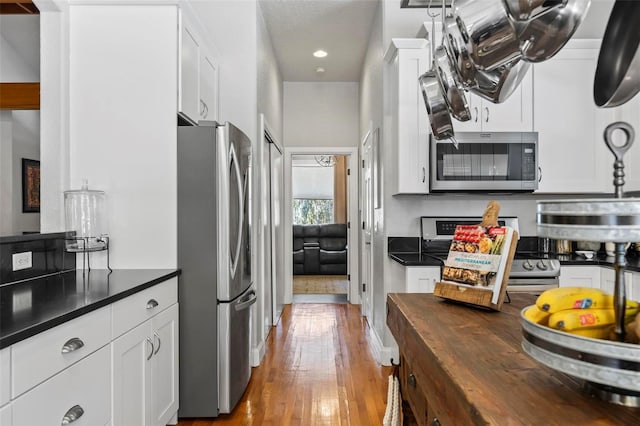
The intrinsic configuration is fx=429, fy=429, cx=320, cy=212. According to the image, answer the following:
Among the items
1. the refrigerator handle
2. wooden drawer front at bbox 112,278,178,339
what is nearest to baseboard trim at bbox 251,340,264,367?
the refrigerator handle

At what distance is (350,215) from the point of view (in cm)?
580

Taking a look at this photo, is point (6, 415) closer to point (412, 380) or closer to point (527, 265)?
point (412, 380)

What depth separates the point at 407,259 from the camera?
296 cm

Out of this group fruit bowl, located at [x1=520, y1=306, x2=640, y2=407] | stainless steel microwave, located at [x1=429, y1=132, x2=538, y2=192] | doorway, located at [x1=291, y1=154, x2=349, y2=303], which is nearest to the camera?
fruit bowl, located at [x1=520, y1=306, x2=640, y2=407]

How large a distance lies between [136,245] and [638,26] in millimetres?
2496

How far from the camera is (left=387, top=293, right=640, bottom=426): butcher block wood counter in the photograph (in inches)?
25.3

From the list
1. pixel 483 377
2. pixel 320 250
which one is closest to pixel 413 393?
pixel 483 377

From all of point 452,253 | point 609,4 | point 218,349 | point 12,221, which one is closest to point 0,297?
point 12,221

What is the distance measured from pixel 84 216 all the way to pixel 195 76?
116 cm

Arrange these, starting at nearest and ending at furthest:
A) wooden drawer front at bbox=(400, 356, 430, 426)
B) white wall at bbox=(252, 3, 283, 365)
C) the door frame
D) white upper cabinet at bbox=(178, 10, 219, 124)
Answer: wooden drawer front at bbox=(400, 356, 430, 426) → white upper cabinet at bbox=(178, 10, 219, 124) → white wall at bbox=(252, 3, 283, 365) → the door frame

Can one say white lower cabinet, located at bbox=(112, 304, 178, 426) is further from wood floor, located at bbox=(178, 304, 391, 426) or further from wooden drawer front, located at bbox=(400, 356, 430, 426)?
wooden drawer front, located at bbox=(400, 356, 430, 426)

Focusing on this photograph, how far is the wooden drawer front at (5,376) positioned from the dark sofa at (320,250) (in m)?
7.04

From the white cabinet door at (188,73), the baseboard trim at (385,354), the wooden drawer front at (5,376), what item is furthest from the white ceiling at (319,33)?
the wooden drawer front at (5,376)

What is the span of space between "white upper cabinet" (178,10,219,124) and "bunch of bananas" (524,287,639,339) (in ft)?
7.65
